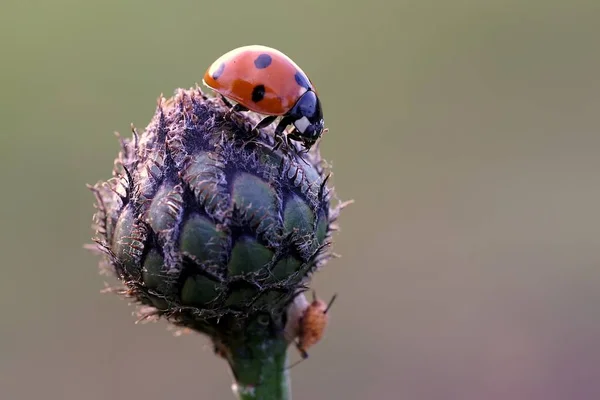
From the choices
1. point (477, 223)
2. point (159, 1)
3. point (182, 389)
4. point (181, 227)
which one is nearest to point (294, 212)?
point (181, 227)

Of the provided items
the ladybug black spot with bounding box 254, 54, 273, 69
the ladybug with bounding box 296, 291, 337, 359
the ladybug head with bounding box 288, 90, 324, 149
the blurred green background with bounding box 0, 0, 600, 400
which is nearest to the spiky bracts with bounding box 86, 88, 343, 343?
the ladybug head with bounding box 288, 90, 324, 149

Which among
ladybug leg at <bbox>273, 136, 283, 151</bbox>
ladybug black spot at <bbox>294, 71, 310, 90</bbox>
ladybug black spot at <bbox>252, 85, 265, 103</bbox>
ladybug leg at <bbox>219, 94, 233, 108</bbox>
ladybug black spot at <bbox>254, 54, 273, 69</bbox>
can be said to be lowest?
ladybug leg at <bbox>273, 136, 283, 151</bbox>

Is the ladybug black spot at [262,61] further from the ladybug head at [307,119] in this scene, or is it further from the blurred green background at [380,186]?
the blurred green background at [380,186]

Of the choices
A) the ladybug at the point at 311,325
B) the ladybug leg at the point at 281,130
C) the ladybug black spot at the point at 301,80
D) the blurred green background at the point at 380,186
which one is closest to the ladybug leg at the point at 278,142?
the ladybug leg at the point at 281,130

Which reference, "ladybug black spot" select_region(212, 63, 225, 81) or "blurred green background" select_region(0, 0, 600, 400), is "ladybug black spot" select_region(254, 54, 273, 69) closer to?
"ladybug black spot" select_region(212, 63, 225, 81)

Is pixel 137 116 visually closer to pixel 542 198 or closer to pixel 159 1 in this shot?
pixel 159 1

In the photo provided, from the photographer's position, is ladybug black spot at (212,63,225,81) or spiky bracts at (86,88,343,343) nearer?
spiky bracts at (86,88,343,343)
